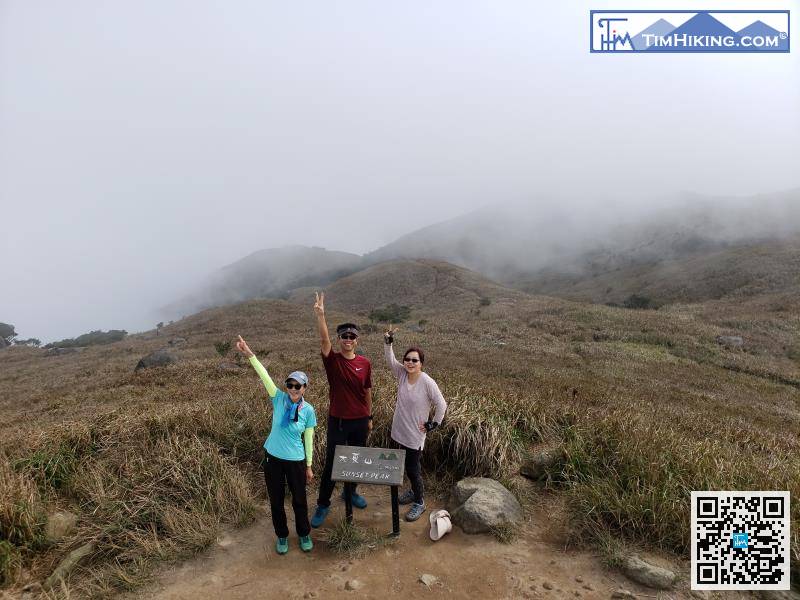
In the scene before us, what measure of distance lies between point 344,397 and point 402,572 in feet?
6.70

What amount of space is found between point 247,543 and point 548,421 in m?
5.54

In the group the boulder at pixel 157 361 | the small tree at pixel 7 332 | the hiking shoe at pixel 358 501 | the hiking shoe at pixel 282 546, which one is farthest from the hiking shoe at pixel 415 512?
the small tree at pixel 7 332

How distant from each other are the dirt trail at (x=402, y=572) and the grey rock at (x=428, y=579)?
40 millimetres

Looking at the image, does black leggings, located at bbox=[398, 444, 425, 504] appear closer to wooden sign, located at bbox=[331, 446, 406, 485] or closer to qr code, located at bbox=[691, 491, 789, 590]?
wooden sign, located at bbox=[331, 446, 406, 485]

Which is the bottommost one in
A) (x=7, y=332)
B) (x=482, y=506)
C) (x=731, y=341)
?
(x=7, y=332)

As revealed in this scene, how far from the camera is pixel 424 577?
436 cm

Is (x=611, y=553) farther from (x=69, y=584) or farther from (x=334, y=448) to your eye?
(x=69, y=584)

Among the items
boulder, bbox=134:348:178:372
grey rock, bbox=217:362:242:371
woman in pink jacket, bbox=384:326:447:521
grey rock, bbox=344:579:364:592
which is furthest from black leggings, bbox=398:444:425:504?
boulder, bbox=134:348:178:372

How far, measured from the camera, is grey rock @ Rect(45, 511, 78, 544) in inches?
190

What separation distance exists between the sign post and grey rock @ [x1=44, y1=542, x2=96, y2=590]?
2896mm

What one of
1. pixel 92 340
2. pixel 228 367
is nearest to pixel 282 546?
pixel 228 367

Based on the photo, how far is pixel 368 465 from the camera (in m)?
4.84

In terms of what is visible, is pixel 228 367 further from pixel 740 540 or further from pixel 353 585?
pixel 740 540

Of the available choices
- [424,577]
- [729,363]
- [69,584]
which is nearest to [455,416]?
[424,577]
